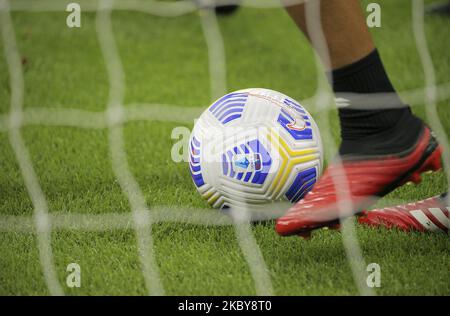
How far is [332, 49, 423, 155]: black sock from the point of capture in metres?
2.00

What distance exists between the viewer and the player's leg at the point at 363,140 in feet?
6.48

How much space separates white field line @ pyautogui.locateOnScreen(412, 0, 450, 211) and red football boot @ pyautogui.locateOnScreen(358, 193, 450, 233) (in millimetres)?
57

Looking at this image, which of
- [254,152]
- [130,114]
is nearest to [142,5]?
[130,114]

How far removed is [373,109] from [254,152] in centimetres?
45

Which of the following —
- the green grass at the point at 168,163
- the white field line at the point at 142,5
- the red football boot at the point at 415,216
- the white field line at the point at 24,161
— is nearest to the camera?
the green grass at the point at 168,163

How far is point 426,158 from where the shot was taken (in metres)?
2.02

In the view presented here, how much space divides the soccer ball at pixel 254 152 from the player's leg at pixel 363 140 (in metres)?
0.27

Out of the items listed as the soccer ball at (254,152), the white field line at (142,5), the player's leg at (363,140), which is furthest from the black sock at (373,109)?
the white field line at (142,5)

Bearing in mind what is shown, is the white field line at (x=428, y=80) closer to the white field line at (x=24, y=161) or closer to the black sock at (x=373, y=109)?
the black sock at (x=373, y=109)

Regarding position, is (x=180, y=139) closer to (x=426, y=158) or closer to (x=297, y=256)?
(x=297, y=256)

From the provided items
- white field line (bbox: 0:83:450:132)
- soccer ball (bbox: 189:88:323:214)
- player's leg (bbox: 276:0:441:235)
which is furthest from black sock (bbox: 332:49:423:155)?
white field line (bbox: 0:83:450:132)
